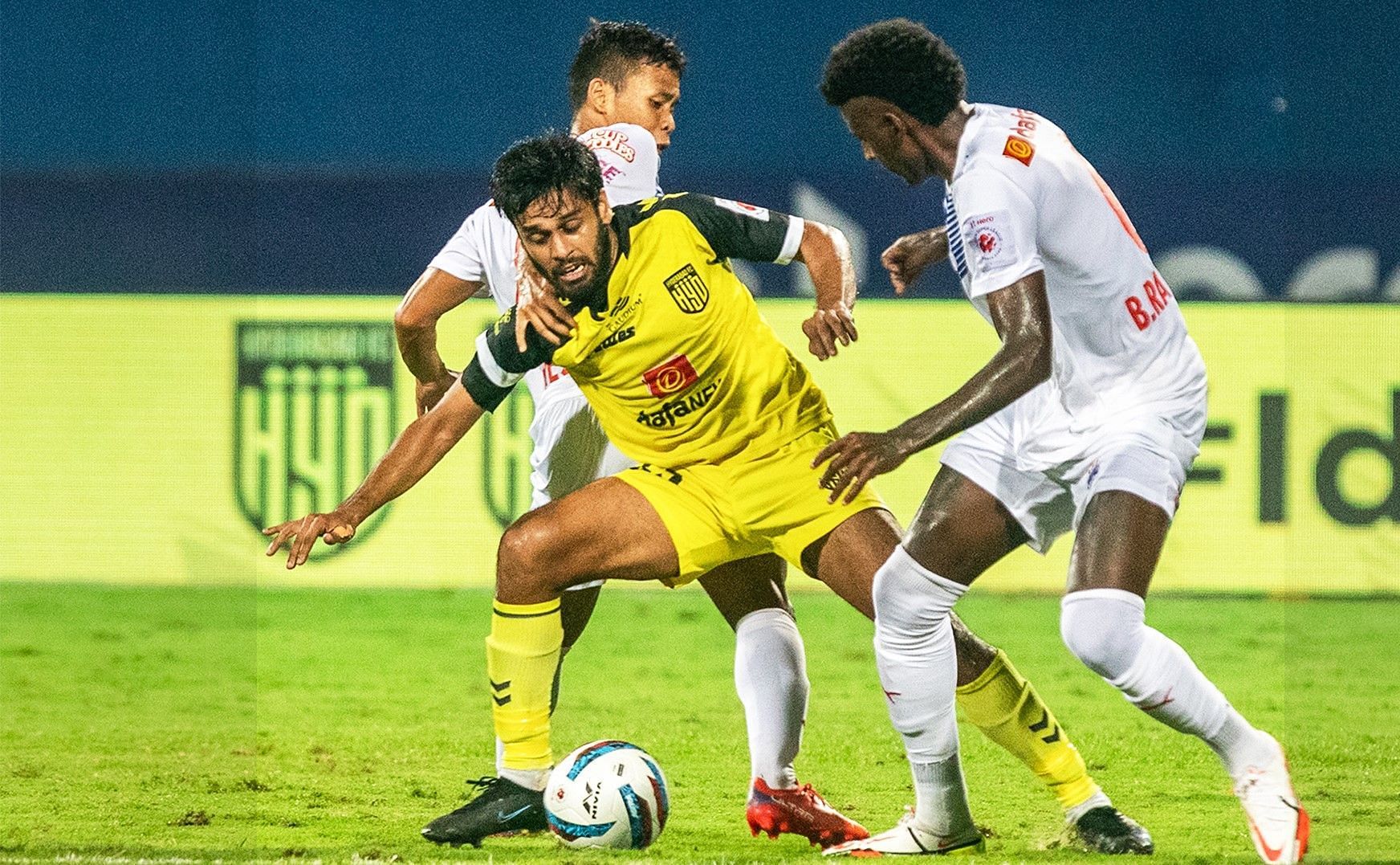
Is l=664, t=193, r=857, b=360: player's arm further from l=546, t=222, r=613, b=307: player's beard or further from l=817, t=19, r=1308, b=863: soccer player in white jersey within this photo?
l=817, t=19, r=1308, b=863: soccer player in white jersey

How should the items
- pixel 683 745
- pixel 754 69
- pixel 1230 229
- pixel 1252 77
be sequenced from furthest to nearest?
pixel 754 69, pixel 1252 77, pixel 1230 229, pixel 683 745

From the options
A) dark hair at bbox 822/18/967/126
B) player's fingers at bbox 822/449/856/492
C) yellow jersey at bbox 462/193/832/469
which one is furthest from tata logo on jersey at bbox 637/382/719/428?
dark hair at bbox 822/18/967/126

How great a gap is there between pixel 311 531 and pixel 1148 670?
2.01 metres

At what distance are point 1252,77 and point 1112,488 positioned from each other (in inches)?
338

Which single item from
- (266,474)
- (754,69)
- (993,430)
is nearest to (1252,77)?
(754,69)

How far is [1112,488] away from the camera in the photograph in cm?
431

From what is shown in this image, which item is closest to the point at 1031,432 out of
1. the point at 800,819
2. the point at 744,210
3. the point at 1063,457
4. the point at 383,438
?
the point at 1063,457

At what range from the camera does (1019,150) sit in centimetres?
436

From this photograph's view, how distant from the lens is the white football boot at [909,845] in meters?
4.52

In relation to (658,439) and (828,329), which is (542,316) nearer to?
(658,439)

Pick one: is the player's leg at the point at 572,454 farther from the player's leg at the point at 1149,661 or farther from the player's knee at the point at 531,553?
the player's leg at the point at 1149,661

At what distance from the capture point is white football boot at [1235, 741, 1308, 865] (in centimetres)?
412

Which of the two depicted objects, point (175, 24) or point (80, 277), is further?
point (175, 24)

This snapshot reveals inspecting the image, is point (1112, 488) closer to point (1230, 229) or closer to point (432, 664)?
point (432, 664)
